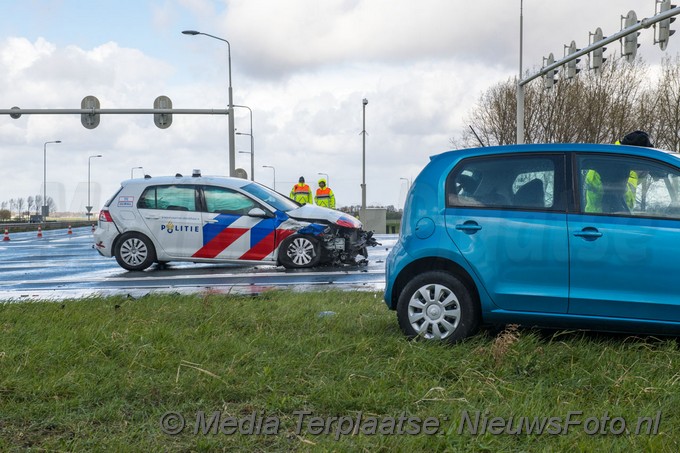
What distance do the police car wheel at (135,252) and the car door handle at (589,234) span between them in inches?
394

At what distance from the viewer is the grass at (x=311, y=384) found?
3.74 meters

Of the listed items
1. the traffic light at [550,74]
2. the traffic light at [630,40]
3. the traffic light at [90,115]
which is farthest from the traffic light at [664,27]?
the traffic light at [90,115]

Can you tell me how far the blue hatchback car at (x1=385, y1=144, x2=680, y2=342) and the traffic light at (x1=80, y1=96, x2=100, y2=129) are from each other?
24385 mm

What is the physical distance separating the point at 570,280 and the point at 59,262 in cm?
1396

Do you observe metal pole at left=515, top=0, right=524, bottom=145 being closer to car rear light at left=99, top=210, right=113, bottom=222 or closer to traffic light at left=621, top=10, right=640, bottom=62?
traffic light at left=621, top=10, right=640, bottom=62

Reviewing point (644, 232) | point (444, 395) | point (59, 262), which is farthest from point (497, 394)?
point (59, 262)

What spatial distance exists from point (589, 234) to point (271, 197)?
906 centimetres

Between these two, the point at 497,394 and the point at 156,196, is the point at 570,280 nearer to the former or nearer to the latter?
the point at 497,394

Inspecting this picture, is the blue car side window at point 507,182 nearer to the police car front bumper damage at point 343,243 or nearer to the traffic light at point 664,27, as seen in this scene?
the police car front bumper damage at point 343,243

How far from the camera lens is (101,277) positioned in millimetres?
13125

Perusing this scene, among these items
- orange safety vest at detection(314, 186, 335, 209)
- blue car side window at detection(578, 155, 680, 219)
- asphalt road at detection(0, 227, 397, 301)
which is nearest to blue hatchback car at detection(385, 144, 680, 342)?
blue car side window at detection(578, 155, 680, 219)

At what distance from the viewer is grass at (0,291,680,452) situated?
3742mm

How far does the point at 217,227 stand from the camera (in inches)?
537

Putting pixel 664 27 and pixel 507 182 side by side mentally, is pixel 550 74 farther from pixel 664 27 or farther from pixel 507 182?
pixel 507 182
